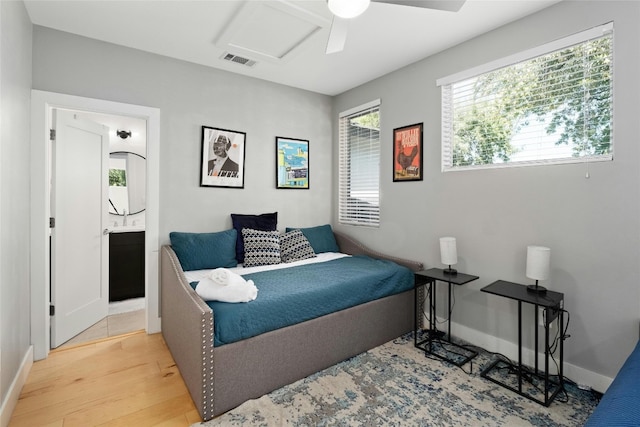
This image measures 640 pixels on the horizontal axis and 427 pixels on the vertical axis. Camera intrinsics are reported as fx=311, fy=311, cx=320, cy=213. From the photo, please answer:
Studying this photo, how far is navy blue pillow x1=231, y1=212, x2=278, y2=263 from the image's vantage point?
3143mm

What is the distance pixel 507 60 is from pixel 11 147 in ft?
11.3

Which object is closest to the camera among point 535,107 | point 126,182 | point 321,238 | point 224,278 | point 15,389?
point 15,389

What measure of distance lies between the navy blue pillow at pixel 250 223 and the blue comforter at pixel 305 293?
0.55 meters

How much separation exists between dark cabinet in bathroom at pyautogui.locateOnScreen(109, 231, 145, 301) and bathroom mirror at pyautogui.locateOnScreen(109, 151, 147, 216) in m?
0.94

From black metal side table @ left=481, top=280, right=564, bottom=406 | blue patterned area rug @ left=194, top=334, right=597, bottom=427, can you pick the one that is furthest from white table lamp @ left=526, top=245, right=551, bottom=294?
blue patterned area rug @ left=194, top=334, right=597, bottom=427

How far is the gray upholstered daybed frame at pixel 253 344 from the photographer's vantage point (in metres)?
1.80

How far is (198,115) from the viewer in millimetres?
3146

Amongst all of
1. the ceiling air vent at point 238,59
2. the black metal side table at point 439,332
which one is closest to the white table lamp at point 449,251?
the black metal side table at point 439,332

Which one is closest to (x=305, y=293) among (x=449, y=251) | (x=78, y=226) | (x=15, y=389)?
(x=449, y=251)

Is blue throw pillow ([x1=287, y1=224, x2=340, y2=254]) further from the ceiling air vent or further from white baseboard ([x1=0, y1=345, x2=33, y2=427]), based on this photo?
white baseboard ([x1=0, y1=345, x2=33, y2=427])

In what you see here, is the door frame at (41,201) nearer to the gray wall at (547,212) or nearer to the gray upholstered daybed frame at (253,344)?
the gray upholstered daybed frame at (253,344)

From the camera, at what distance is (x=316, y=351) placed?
2.25 m

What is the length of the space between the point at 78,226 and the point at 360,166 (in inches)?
117

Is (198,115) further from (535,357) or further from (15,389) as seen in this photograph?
(535,357)
